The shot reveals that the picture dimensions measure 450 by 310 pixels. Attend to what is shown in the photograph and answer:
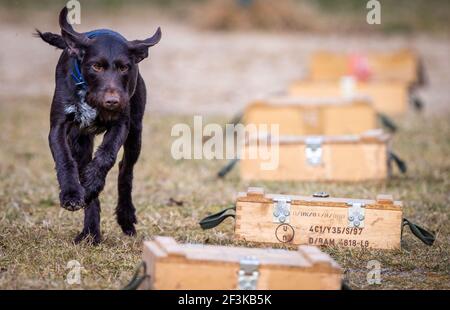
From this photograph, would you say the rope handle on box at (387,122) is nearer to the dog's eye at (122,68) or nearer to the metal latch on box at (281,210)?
the metal latch on box at (281,210)

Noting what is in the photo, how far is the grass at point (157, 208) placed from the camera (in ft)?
16.2

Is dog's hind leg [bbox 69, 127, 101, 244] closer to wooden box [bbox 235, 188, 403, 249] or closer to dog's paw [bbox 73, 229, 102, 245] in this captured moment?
dog's paw [bbox 73, 229, 102, 245]

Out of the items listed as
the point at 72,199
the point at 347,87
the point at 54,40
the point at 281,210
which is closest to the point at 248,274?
the point at 72,199

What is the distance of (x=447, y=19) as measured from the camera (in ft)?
74.0

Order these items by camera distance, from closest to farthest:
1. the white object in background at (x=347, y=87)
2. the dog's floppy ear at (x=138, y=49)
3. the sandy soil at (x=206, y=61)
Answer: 1. the dog's floppy ear at (x=138, y=49)
2. the white object in background at (x=347, y=87)
3. the sandy soil at (x=206, y=61)

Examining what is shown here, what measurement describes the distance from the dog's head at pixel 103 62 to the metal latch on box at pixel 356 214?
4.99 feet

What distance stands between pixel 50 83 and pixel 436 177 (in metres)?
8.27

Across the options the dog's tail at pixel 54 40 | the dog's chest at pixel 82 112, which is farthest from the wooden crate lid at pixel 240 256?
the dog's tail at pixel 54 40

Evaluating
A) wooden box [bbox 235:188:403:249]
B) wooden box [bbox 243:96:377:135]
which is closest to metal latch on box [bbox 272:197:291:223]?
wooden box [bbox 235:188:403:249]

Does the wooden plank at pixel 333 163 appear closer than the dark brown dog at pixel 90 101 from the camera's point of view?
No

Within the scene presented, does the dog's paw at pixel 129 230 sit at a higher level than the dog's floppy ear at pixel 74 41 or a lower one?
lower

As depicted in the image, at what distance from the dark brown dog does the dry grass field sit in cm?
43
